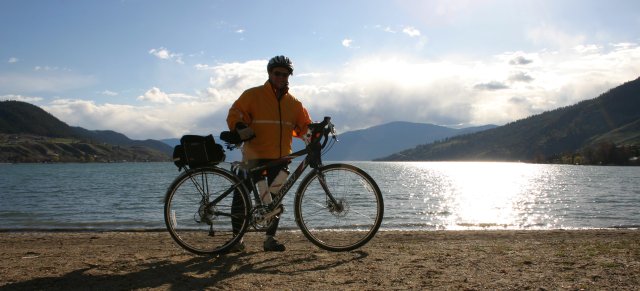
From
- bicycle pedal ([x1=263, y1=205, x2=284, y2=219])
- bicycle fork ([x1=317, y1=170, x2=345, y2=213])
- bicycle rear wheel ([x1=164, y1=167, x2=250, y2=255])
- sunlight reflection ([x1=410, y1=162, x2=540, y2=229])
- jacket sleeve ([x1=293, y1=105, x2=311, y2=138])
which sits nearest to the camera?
bicycle rear wheel ([x1=164, y1=167, x2=250, y2=255])

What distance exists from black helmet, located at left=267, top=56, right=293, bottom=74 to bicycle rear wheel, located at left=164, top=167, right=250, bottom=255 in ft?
5.71

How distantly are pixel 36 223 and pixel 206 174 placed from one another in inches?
702

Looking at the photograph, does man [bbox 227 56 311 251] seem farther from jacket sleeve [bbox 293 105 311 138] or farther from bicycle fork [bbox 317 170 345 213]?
bicycle fork [bbox 317 170 345 213]

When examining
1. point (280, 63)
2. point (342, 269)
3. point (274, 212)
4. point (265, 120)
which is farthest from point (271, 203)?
point (280, 63)

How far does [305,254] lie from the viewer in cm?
709

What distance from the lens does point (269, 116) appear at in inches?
284

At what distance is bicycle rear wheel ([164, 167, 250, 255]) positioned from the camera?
679 centimetres

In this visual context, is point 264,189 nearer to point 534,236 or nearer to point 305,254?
point 305,254

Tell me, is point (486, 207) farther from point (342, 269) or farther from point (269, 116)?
point (342, 269)

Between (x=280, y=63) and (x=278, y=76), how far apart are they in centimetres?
20

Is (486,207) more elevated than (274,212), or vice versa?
(274,212)

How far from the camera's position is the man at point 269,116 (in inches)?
281

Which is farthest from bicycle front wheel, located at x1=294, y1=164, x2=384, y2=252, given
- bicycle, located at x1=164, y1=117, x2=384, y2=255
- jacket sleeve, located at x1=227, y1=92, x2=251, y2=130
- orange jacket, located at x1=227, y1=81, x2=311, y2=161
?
jacket sleeve, located at x1=227, y1=92, x2=251, y2=130

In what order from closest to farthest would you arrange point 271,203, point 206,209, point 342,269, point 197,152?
point 342,269
point 197,152
point 206,209
point 271,203
